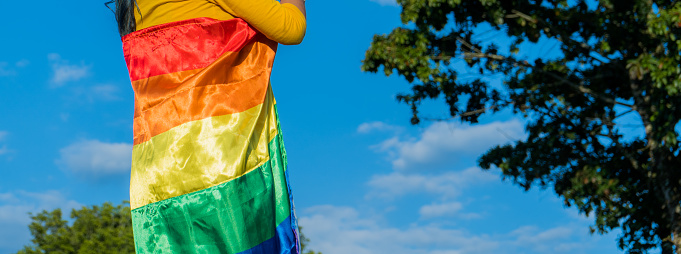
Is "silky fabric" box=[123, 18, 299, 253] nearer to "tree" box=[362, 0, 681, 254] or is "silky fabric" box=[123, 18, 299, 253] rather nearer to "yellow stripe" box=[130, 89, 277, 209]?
"yellow stripe" box=[130, 89, 277, 209]

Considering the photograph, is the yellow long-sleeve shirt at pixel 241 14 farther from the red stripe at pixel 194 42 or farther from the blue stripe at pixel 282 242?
the blue stripe at pixel 282 242

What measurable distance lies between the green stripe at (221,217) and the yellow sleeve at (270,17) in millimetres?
422

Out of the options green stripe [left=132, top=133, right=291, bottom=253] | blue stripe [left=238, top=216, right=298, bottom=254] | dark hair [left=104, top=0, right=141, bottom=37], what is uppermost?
dark hair [left=104, top=0, right=141, bottom=37]

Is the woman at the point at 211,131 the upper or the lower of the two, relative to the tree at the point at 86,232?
lower

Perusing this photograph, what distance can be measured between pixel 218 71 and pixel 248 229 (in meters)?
0.51

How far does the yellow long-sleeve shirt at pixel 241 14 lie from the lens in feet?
6.41

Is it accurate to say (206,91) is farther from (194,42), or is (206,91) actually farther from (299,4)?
(299,4)

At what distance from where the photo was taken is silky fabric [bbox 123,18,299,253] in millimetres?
1894

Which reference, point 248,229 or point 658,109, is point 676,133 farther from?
point 248,229

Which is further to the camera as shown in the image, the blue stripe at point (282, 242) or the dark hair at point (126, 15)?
the dark hair at point (126, 15)

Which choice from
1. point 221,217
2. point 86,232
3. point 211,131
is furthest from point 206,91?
point 86,232

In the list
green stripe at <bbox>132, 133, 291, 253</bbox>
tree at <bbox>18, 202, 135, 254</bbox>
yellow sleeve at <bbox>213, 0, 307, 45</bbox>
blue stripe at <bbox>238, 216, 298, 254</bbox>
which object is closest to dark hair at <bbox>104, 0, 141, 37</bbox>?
yellow sleeve at <bbox>213, 0, 307, 45</bbox>

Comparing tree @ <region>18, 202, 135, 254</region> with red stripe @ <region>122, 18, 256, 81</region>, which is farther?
tree @ <region>18, 202, 135, 254</region>

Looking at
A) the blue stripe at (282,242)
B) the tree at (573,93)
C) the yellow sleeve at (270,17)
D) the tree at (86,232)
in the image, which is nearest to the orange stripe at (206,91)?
the yellow sleeve at (270,17)
